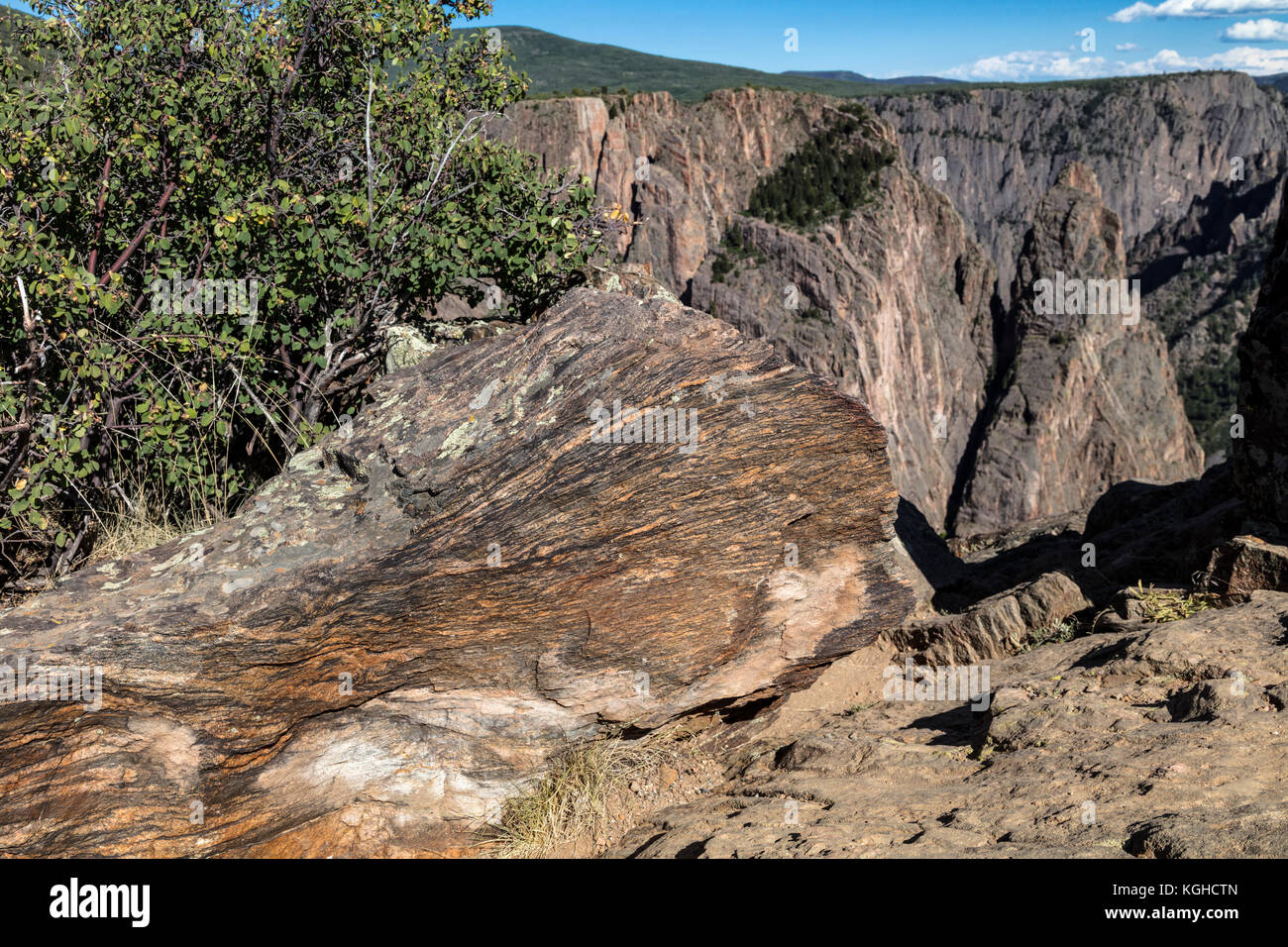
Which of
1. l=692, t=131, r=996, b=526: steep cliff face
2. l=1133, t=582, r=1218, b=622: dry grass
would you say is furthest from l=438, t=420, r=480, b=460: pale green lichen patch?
l=692, t=131, r=996, b=526: steep cliff face

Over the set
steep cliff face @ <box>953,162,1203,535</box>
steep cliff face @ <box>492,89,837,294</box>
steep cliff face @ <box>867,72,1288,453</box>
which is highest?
steep cliff face @ <box>867,72,1288,453</box>

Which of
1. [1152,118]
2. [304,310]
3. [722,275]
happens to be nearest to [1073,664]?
[304,310]

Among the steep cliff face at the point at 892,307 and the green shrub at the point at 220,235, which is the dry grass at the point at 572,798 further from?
the steep cliff face at the point at 892,307

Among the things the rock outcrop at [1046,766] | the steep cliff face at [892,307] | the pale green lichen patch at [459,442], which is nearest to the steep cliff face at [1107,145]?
the steep cliff face at [892,307]

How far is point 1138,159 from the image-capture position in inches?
7338

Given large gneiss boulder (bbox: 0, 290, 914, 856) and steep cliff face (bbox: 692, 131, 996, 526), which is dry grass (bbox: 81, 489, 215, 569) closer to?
A: large gneiss boulder (bbox: 0, 290, 914, 856)

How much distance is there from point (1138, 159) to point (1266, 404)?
20590cm

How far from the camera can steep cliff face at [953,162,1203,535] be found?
93.2 meters

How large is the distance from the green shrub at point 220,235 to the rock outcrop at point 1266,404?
27.5 ft

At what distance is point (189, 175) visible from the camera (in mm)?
7715

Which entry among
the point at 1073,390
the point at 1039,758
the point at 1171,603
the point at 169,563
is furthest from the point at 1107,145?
the point at 169,563

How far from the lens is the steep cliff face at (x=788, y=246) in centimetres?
8550

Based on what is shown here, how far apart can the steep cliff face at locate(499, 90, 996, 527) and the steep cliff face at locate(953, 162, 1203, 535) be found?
7.08m
